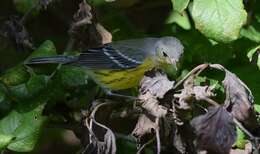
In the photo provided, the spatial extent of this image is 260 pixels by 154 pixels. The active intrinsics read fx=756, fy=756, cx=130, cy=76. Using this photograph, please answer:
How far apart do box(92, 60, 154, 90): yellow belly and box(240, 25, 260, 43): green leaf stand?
462mm

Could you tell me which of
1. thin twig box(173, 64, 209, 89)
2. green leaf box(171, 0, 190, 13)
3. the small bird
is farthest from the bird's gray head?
thin twig box(173, 64, 209, 89)

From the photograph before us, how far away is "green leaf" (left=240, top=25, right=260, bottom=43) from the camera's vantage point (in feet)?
11.8

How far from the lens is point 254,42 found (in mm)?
3557

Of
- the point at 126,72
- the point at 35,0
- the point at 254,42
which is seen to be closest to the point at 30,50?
the point at 35,0

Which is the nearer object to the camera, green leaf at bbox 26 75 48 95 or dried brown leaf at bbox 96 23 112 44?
green leaf at bbox 26 75 48 95

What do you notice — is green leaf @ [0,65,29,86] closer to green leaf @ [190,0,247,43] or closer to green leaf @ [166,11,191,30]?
green leaf @ [190,0,247,43]

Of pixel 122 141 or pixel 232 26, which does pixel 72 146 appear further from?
pixel 232 26

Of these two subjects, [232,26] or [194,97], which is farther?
[232,26]

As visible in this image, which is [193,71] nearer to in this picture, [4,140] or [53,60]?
[4,140]

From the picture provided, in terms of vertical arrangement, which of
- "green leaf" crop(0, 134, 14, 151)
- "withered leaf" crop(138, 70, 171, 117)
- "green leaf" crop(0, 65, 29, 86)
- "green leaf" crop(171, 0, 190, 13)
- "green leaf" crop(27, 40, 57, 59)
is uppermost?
"green leaf" crop(171, 0, 190, 13)

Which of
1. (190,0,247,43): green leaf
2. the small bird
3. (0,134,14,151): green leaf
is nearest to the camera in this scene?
(0,134,14,151): green leaf

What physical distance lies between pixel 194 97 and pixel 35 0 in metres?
1.05

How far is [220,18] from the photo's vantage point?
9.73ft

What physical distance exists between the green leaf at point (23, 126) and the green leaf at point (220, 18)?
0.74m
